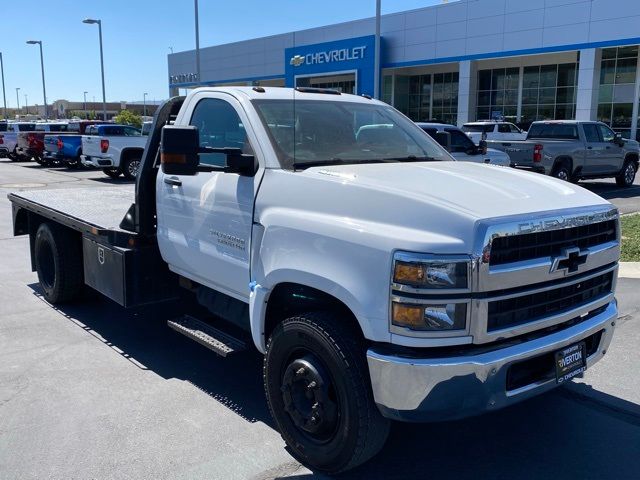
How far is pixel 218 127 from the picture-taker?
4.60 metres

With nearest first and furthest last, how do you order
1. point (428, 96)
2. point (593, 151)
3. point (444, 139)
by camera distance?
point (444, 139)
point (593, 151)
point (428, 96)

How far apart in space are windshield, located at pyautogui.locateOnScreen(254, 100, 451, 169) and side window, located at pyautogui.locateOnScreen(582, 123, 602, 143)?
14266 millimetres

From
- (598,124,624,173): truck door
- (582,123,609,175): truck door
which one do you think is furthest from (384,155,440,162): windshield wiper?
(598,124,624,173): truck door

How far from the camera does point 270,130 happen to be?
4.09 m

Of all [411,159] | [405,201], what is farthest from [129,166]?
[405,201]

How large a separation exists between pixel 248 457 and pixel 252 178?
1702 millimetres

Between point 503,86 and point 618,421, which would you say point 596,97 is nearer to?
point 503,86

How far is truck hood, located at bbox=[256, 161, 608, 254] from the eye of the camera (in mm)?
2998

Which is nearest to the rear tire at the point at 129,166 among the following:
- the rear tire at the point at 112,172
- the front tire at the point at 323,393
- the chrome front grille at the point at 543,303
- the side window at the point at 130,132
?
the rear tire at the point at 112,172

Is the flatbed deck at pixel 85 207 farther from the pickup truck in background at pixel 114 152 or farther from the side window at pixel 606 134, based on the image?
the side window at pixel 606 134

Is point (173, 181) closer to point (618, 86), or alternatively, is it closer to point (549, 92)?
point (618, 86)

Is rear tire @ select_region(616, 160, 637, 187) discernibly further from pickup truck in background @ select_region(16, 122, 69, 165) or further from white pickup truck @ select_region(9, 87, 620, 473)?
pickup truck in background @ select_region(16, 122, 69, 165)

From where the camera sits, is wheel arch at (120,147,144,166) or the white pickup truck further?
wheel arch at (120,147,144,166)

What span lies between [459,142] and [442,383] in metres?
12.7
